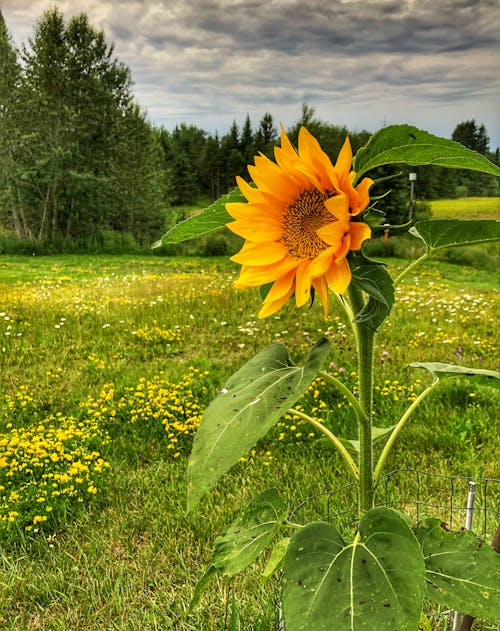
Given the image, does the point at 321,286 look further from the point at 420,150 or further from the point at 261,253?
the point at 420,150

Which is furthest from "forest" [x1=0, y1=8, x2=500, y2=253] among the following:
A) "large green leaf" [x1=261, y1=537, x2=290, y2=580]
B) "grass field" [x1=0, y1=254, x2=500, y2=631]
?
"large green leaf" [x1=261, y1=537, x2=290, y2=580]

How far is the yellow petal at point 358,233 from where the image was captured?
81 cm

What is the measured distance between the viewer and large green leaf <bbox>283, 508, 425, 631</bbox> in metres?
0.84

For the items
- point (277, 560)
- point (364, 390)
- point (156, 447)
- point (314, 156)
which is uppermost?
point (314, 156)

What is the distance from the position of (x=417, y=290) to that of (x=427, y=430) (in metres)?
5.31

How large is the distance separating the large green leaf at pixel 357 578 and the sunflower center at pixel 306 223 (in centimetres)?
45

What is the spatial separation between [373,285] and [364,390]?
321 mm

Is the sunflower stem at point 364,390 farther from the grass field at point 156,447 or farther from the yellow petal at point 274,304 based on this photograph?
the grass field at point 156,447

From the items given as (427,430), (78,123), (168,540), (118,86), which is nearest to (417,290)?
(427,430)

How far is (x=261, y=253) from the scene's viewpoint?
90 centimetres

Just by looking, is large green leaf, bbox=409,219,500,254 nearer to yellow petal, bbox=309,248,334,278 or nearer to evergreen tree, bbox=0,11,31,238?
yellow petal, bbox=309,248,334,278

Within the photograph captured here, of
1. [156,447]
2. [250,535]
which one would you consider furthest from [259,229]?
[156,447]

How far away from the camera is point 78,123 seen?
20.0 metres

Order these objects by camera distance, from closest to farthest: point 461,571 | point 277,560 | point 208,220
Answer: point 208,220 → point 461,571 → point 277,560
